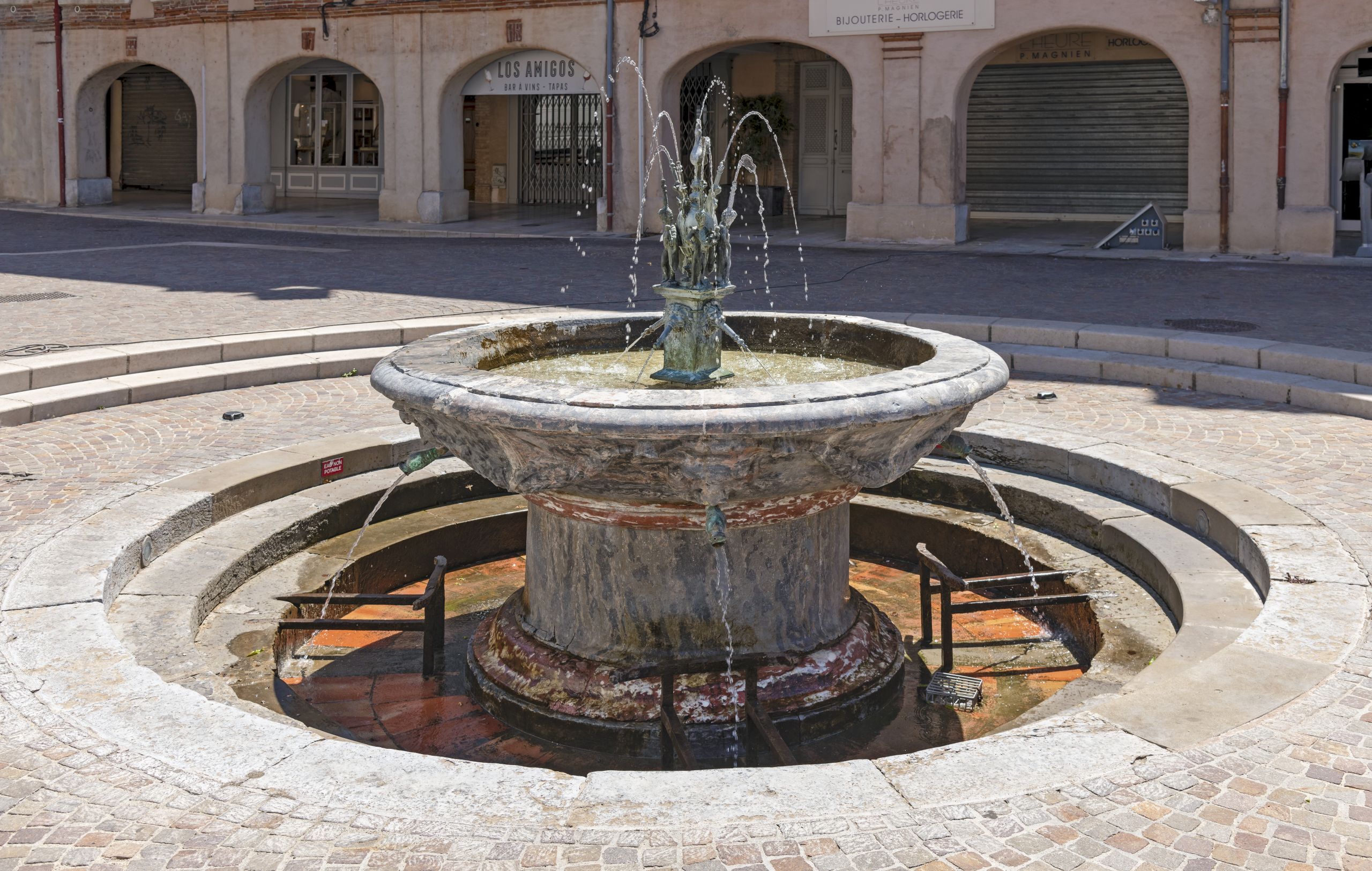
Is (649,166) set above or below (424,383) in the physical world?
above

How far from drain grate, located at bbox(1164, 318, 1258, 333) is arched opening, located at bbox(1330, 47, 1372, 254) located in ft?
20.3

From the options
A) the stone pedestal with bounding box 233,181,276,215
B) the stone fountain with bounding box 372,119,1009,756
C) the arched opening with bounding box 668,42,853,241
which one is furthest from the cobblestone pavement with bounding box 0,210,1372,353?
the stone fountain with bounding box 372,119,1009,756

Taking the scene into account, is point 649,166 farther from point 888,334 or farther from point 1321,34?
point 888,334

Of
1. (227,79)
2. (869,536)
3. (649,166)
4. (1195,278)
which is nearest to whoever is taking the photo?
(869,536)

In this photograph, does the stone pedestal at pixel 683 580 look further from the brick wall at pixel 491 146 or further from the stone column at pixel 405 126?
the brick wall at pixel 491 146

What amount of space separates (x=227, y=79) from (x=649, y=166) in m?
7.62

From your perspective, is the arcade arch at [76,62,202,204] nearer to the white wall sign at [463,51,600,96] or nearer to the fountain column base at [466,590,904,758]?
the white wall sign at [463,51,600,96]

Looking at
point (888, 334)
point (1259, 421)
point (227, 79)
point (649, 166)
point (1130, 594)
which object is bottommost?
point (1130, 594)

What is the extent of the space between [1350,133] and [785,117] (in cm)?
813

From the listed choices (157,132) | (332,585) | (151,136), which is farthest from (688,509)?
(151,136)

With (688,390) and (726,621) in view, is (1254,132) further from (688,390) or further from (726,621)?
(688,390)

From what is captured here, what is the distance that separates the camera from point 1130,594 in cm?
609

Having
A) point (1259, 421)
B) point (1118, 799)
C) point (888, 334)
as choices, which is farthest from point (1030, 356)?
point (1118, 799)

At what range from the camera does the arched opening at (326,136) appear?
26203mm
